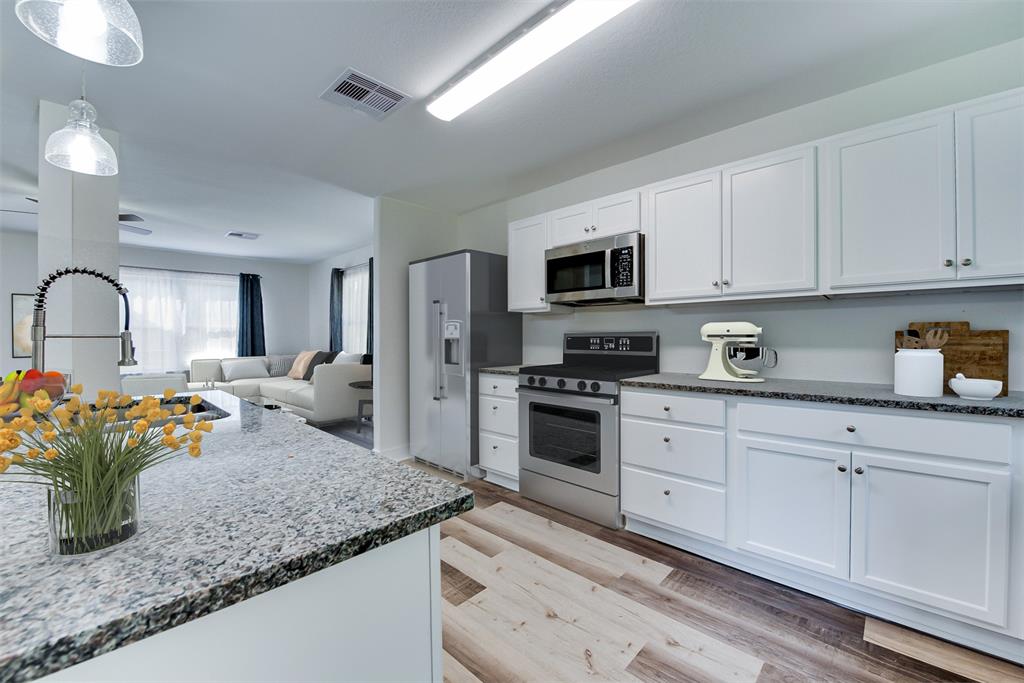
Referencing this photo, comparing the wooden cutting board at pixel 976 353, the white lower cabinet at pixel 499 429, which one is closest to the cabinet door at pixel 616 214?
the white lower cabinet at pixel 499 429

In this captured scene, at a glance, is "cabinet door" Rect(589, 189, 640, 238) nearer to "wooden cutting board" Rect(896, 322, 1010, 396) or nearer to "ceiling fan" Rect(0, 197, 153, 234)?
"wooden cutting board" Rect(896, 322, 1010, 396)

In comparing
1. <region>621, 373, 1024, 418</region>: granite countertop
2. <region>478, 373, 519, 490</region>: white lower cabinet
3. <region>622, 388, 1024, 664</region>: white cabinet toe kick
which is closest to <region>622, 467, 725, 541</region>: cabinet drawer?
<region>622, 388, 1024, 664</region>: white cabinet toe kick

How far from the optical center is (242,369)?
650cm

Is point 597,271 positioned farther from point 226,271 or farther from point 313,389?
point 226,271

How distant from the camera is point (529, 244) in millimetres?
3330

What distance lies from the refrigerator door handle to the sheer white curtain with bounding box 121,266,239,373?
5.22m

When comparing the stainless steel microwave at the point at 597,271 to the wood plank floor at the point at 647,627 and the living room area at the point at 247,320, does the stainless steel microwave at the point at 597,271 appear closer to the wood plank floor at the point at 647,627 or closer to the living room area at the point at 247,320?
the wood plank floor at the point at 647,627

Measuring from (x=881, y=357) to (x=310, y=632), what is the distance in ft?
8.69

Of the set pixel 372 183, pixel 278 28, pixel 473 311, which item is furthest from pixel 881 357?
pixel 372 183

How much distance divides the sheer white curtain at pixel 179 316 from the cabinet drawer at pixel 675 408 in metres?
7.01

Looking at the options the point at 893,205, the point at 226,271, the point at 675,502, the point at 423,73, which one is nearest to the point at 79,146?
the point at 423,73

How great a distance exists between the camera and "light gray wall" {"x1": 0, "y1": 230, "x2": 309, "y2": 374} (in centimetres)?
530

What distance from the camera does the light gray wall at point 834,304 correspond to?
191cm

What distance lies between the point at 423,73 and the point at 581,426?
Result: 2.14 metres
